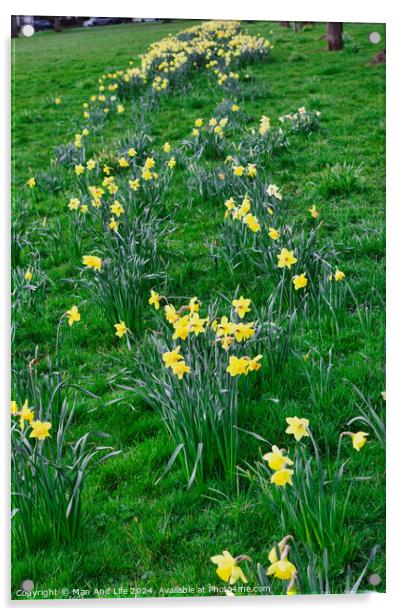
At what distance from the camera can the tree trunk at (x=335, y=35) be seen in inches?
122

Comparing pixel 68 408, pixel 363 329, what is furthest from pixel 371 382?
pixel 68 408

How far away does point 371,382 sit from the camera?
8.80 ft

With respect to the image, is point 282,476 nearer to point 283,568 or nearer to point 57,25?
point 283,568

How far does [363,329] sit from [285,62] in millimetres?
1798

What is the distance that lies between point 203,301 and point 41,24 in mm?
1447

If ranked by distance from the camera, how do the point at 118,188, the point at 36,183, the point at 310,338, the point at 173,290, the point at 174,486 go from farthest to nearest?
the point at 118,188
the point at 36,183
the point at 173,290
the point at 310,338
the point at 174,486

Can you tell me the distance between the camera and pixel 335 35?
10.5 ft

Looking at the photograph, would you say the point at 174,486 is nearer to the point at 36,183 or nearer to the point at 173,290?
the point at 173,290

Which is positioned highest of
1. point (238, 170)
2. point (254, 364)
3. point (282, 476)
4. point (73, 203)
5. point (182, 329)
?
point (238, 170)

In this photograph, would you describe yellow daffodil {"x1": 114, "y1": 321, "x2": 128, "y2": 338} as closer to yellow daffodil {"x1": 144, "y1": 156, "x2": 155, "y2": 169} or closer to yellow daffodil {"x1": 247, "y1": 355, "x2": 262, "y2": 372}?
yellow daffodil {"x1": 247, "y1": 355, "x2": 262, "y2": 372}

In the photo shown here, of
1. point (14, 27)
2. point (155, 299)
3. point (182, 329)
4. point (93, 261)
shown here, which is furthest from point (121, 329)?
point (14, 27)

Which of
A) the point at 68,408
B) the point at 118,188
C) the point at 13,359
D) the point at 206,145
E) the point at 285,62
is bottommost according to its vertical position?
the point at 68,408

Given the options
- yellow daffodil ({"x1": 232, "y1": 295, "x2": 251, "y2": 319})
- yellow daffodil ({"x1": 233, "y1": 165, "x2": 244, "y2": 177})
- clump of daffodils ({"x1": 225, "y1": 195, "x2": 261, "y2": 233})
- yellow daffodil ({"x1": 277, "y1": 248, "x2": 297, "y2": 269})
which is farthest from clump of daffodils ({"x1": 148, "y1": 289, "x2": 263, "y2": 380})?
yellow daffodil ({"x1": 233, "y1": 165, "x2": 244, "y2": 177})

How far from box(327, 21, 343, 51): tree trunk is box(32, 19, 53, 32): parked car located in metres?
1.33
